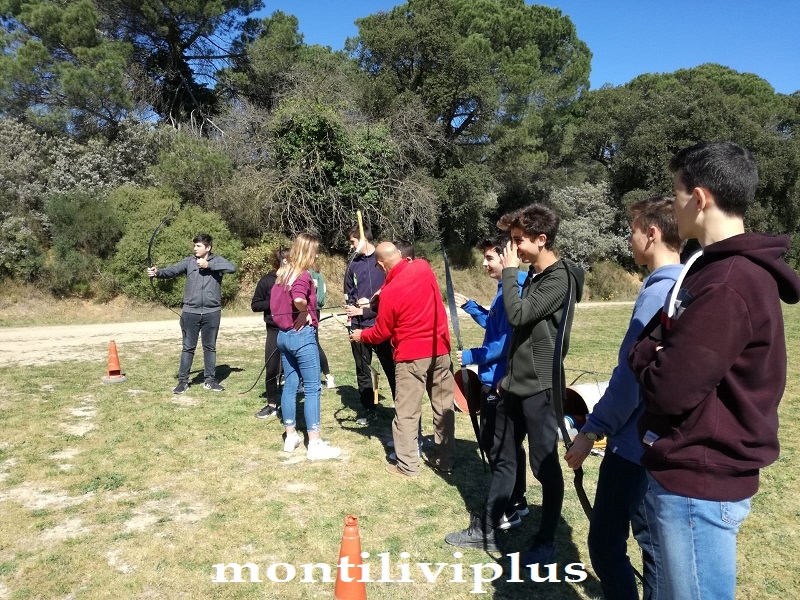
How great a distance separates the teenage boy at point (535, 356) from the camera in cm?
334

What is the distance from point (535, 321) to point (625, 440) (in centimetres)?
102

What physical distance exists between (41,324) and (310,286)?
43.8ft

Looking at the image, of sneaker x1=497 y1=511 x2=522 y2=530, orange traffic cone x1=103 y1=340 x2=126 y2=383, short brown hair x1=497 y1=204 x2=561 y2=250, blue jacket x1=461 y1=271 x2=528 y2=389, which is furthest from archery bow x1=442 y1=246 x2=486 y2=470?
orange traffic cone x1=103 y1=340 x2=126 y2=383

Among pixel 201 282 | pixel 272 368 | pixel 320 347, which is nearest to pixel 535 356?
pixel 272 368

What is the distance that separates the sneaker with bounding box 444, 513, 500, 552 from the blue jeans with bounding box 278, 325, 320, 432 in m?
1.87

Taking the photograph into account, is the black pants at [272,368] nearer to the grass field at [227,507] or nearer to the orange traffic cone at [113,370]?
the grass field at [227,507]

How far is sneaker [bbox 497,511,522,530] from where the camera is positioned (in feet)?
13.0

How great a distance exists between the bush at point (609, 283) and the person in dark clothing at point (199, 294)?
857 inches

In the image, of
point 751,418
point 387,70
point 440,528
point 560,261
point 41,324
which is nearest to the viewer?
point 751,418

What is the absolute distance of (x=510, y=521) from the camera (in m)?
4.03

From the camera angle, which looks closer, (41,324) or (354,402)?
(354,402)

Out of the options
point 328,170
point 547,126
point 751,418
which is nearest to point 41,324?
point 328,170

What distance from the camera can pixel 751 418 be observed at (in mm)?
1703

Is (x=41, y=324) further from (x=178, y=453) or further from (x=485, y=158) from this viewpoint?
(x=485, y=158)
